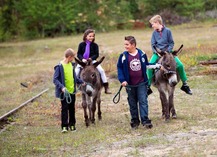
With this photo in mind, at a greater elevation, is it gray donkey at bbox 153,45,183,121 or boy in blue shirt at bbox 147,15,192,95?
boy in blue shirt at bbox 147,15,192,95

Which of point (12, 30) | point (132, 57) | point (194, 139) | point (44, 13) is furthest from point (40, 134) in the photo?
point (12, 30)

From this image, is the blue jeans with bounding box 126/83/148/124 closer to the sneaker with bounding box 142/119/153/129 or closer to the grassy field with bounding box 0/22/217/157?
the sneaker with bounding box 142/119/153/129

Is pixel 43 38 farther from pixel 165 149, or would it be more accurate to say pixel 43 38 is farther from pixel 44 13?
pixel 165 149

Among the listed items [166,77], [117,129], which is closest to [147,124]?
[117,129]

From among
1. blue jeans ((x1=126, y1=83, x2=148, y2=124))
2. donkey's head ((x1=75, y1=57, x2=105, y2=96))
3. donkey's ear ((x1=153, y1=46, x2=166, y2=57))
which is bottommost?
blue jeans ((x1=126, y1=83, x2=148, y2=124))

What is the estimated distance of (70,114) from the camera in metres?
11.6

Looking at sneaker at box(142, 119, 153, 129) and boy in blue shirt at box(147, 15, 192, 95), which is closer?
sneaker at box(142, 119, 153, 129)

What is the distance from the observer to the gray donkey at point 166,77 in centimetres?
1084

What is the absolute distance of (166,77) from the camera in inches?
436

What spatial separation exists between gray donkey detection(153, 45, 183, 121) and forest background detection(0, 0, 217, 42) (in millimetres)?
45732

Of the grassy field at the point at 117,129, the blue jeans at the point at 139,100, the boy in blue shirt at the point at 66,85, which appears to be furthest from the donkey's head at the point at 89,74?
the blue jeans at the point at 139,100

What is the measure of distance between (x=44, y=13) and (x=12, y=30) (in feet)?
18.1

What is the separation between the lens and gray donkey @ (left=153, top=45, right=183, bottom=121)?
10.8 metres

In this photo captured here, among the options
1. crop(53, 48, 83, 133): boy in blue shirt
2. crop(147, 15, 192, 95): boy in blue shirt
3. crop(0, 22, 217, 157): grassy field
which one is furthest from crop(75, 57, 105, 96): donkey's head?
crop(147, 15, 192, 95): boy in blue shirt
